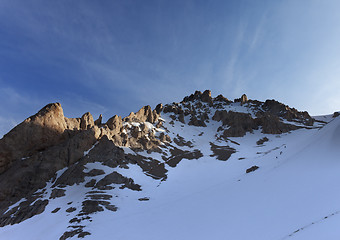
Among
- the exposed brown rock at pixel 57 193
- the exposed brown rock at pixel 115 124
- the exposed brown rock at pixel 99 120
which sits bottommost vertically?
the exposed brown rock at pixel 57 193

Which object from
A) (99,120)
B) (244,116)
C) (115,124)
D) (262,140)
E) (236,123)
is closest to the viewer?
(115,124)

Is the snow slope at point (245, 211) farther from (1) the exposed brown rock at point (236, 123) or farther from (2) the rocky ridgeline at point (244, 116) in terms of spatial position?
(2) the rocky ridgeline at point (244, 116)

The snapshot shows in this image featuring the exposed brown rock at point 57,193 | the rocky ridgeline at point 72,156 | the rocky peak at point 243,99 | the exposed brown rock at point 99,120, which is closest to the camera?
the rocky ridgeline at point 72,156

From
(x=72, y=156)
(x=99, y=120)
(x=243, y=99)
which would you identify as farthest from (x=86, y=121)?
(x=243, y=99)

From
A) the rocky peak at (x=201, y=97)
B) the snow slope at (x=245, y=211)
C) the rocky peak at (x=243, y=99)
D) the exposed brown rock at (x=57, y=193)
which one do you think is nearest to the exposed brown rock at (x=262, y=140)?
the snow slope at (x=245, y=211)

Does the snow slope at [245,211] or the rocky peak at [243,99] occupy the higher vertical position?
the rocky peak at [243,99]

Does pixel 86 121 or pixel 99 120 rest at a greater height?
pixel 99 120


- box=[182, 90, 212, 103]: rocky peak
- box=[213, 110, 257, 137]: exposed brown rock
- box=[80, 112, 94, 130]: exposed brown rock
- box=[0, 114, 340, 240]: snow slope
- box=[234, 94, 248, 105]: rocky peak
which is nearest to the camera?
box=[0, 114, 340, 240]: snow slope

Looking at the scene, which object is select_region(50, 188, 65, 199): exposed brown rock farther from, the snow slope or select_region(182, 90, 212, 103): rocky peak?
select_region(182, 90, 212, 103): rocky peak

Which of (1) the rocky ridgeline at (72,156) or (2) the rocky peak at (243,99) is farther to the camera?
(2) the rocky peak at (243,99)

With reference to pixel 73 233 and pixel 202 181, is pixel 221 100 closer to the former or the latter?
pixel 202 181

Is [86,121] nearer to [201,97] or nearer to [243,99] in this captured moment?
[201,97]

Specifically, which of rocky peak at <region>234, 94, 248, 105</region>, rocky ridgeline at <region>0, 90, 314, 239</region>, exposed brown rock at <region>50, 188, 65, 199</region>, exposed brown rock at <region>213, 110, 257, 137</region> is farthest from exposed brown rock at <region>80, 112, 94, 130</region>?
rocky peak at <region>234, 94, 248, 105</region>

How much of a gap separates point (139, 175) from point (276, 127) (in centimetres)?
8561
